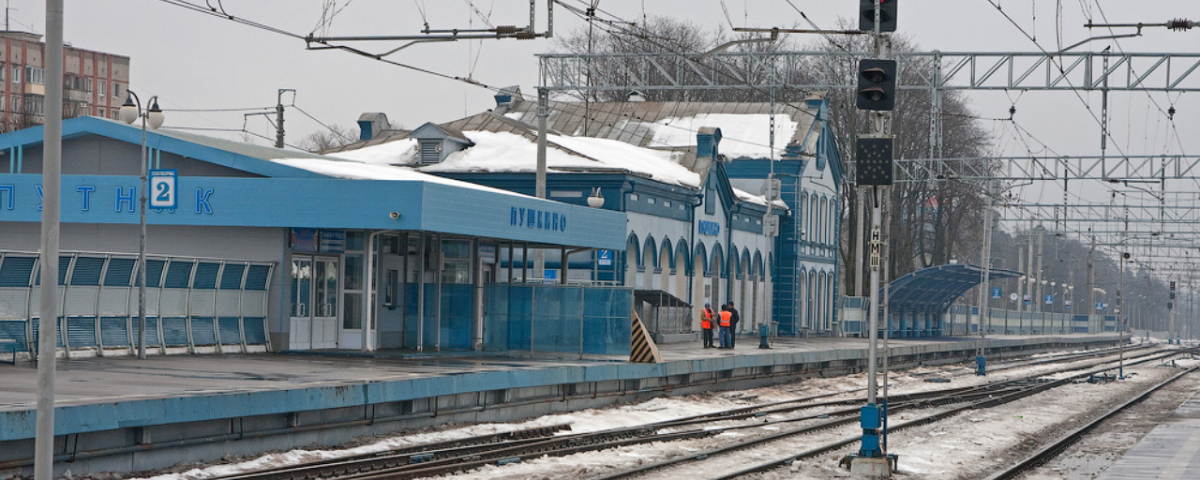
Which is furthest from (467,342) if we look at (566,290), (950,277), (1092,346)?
(1092,346)

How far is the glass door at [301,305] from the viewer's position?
27.9 metres

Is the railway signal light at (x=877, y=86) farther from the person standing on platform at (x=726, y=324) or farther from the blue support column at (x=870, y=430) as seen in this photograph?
the person standing on platform at (x=726, y=324)

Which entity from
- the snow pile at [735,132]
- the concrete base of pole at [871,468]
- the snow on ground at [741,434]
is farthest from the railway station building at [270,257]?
the snow pile at [735,132]

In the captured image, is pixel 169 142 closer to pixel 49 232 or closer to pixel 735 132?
pixel 49 232

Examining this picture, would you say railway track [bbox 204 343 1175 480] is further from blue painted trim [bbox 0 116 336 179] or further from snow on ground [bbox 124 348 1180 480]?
blue painted trim [bbox 0 116 336 179]

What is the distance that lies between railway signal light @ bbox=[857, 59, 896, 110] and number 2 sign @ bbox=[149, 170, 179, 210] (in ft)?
45.2

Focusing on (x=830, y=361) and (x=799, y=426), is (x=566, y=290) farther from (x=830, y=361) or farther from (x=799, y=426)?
(x=830, y=361)

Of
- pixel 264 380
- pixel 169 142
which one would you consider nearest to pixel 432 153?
pixel 169 142

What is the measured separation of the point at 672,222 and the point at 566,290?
15.7 m

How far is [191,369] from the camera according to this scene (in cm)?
2206

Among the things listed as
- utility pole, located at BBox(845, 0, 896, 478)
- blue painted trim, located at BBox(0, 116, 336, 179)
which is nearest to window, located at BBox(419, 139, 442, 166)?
blue painted trim, located at BBox(0, 116, 336, 179)

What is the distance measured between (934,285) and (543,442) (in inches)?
1772

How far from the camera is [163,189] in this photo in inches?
1025

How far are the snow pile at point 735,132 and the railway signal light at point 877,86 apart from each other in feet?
128
